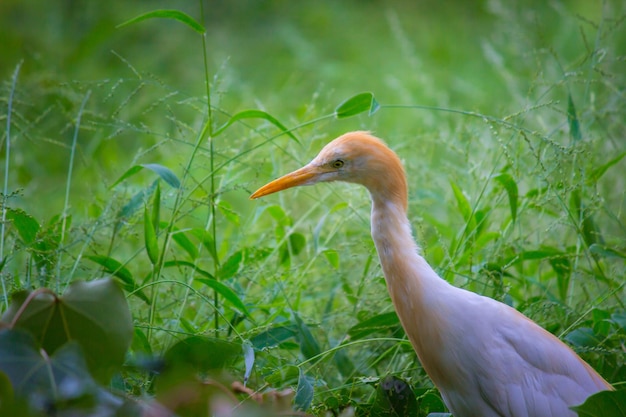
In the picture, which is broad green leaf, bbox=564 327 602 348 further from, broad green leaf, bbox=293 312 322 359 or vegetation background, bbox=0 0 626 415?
broad green leaf, bbox=293 312 322 359

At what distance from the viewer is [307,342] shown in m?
1.94

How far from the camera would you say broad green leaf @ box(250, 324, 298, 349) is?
1.90m

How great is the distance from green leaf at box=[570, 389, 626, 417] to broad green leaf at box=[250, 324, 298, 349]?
72 cm

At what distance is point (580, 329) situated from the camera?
1.92m

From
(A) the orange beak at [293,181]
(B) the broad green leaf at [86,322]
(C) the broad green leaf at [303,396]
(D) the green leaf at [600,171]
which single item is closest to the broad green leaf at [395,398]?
(C) the broad green leaf at [303,396]

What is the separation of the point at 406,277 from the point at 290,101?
2.72 m

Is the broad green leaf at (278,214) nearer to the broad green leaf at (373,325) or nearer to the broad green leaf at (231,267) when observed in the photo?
the broad green leaf at (231,267)

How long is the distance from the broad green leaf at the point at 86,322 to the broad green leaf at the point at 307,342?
0.64 metres

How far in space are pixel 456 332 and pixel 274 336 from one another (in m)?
0.46

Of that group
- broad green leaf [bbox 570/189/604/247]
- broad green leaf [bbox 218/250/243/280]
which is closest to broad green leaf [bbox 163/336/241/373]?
broad green leaf [bbox 218/250/243/280]

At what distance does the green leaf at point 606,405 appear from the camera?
4.72ft

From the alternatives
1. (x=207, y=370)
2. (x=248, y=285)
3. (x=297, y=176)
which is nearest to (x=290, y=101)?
(x=248, y=285)

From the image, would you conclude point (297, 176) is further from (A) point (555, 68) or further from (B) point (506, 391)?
(A) point (555, 68)

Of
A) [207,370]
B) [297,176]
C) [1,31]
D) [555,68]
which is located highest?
[1,31]
